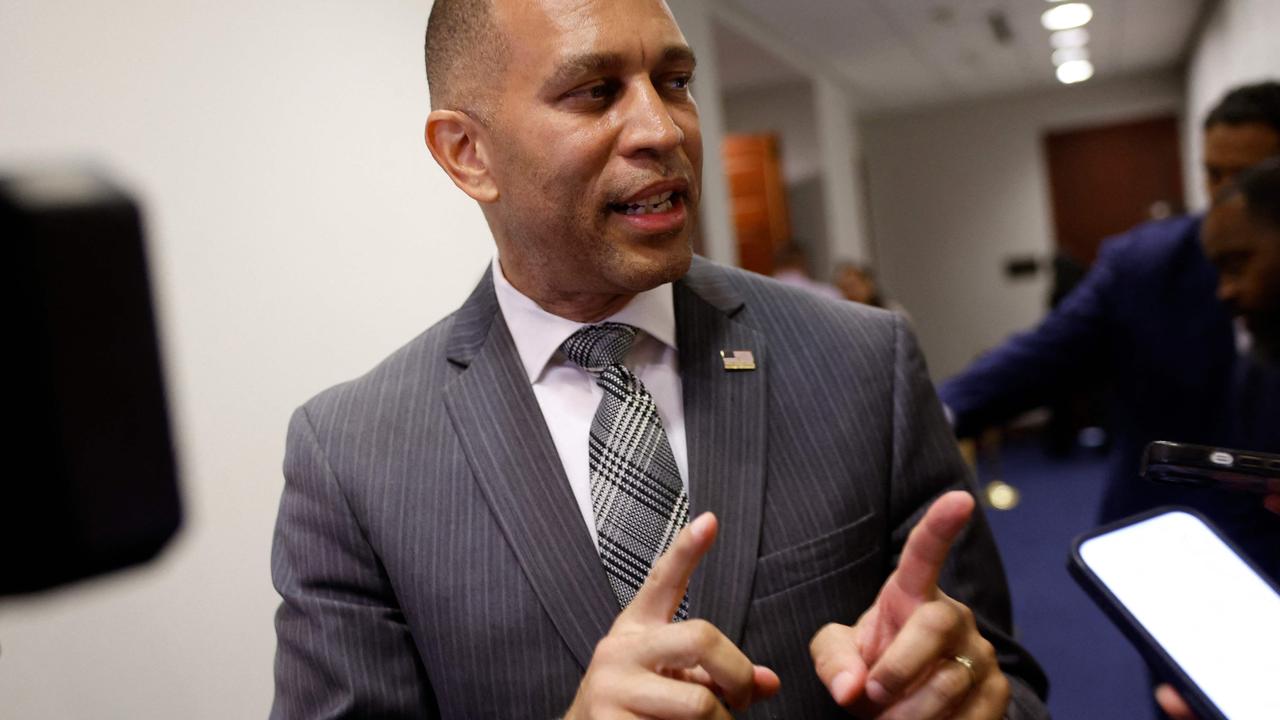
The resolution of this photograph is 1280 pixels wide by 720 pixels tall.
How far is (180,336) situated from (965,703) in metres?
1.09

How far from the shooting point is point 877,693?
82 cm

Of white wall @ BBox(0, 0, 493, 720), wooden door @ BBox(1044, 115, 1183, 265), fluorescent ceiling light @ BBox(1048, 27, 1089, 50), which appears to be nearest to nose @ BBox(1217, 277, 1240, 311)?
white wall @ BBox(0, 0, 493, 720)

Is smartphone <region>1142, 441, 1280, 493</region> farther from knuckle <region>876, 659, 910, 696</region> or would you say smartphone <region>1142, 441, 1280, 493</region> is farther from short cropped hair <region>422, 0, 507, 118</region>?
short cropped hair <region>422, 0, 507, 118</region>

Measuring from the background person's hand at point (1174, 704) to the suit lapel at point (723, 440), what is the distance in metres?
0.37

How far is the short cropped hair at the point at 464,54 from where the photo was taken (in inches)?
45.9

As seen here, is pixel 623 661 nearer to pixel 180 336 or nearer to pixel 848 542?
pixel 848 542

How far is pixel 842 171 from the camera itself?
30.2 feet

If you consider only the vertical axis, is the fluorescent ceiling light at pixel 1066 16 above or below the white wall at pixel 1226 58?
above

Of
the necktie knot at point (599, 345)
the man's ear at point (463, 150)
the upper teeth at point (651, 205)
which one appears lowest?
the necktie knot at point (599, 345)

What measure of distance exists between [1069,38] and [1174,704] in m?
8.74

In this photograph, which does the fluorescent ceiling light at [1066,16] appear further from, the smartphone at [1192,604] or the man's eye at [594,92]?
the smartphone at [1192,604]

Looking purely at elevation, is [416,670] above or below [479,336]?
below

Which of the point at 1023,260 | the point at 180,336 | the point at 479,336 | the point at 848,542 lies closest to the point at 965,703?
the point at 848,542

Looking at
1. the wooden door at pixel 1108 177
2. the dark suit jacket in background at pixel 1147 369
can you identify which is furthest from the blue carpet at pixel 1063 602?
the wooden door at pixel 1108 177
